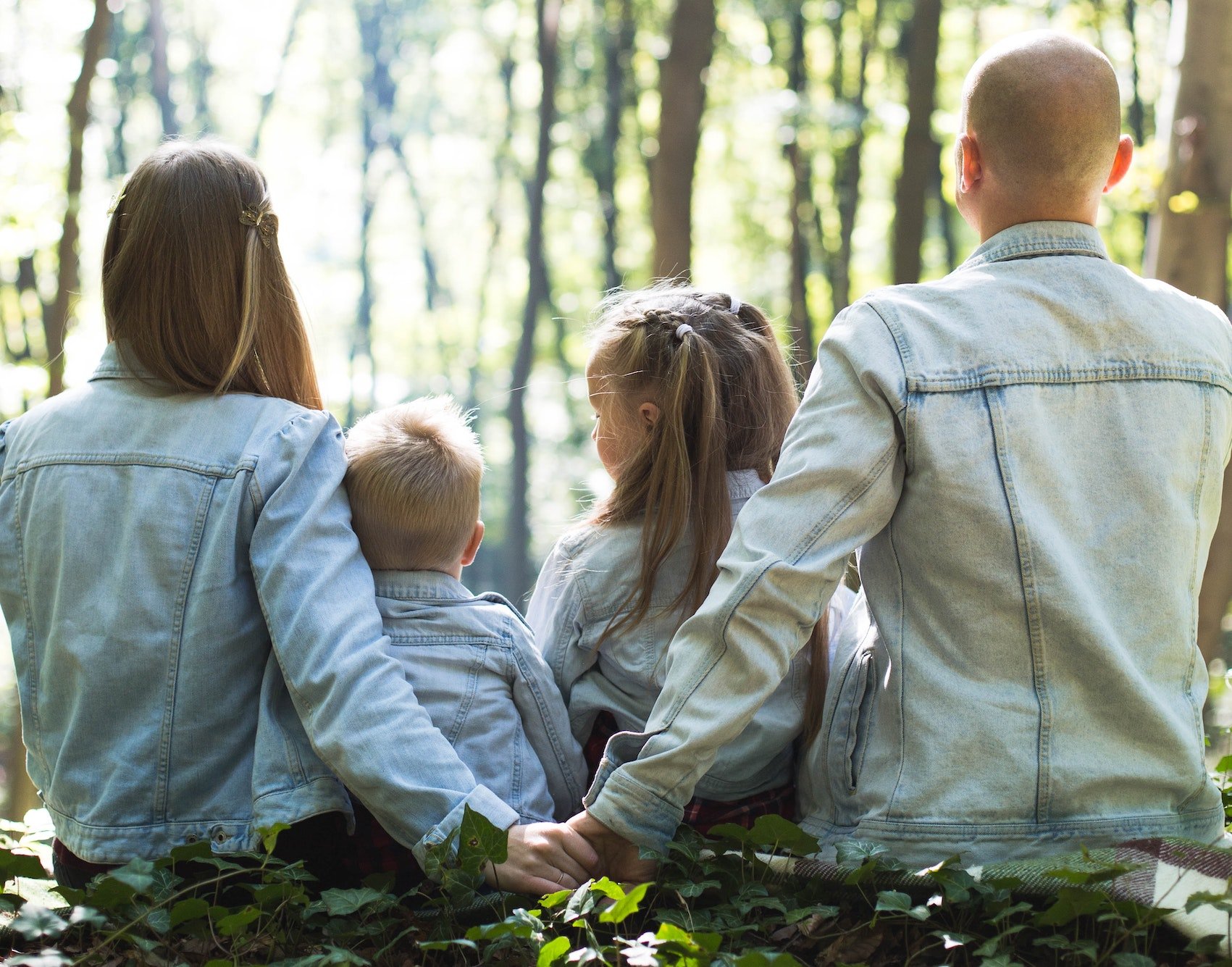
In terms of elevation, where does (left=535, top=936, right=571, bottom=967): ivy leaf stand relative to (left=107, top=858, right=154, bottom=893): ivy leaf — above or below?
below

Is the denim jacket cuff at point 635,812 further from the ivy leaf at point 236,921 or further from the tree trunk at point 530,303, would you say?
the tree trunk at point 530,303

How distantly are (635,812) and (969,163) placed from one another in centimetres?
153

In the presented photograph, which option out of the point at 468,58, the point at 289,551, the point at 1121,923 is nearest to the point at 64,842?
the point at 289,551

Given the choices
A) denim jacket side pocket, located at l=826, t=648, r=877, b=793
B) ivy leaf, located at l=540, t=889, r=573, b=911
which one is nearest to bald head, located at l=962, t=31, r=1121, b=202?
denim jacket side pocket, located at l=826, t=648, r=877, b=793

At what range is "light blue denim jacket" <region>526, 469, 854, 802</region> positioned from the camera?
2.71 m

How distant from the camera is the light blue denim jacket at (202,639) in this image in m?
2.49

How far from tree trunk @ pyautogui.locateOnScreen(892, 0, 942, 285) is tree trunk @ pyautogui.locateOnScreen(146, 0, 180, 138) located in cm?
1462

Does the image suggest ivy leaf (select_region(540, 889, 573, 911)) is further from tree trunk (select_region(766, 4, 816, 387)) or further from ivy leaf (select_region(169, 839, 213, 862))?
tree trunk (select_region(766, 4, 816, 387))

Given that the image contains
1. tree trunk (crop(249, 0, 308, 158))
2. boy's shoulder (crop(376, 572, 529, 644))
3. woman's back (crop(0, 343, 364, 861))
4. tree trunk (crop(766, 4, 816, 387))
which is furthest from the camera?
tree trunk (crop(249, 0, 308, 158))

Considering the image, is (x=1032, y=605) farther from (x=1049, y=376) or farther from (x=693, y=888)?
(x=693, y=888)

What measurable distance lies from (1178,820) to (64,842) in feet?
7.89

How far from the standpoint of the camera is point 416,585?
2812 mm

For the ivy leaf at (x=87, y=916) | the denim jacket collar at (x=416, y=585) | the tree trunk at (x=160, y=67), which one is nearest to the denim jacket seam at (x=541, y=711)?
the denim jacket collar at (x=416, y=585)

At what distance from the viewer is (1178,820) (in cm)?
230
